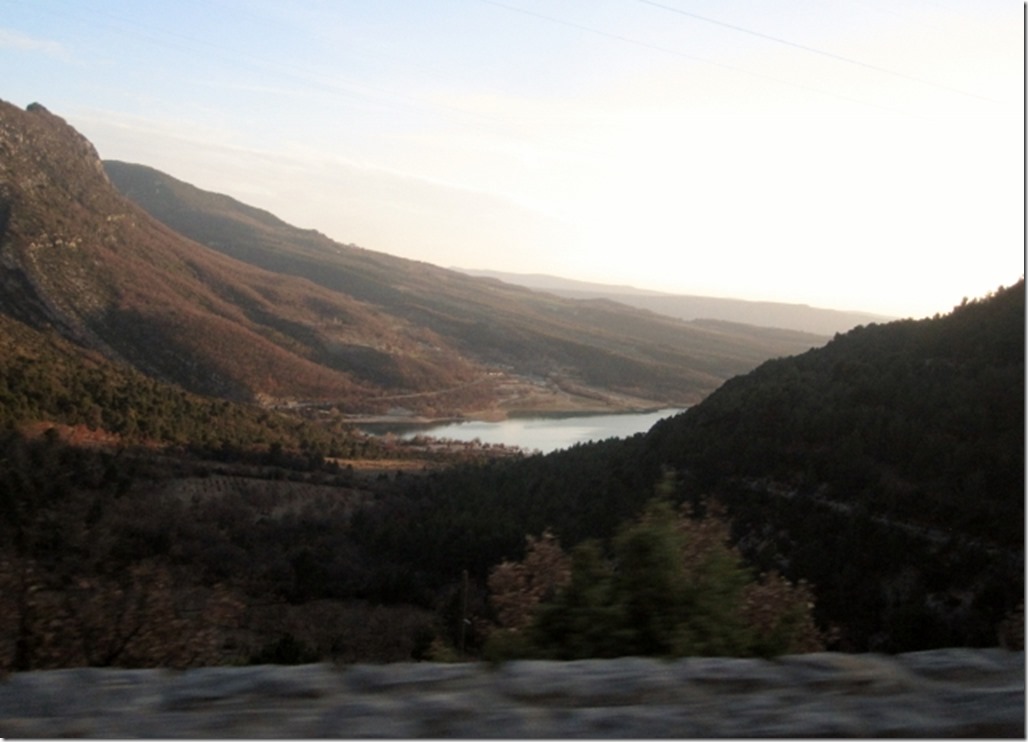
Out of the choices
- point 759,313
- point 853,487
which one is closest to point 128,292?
point 853,487

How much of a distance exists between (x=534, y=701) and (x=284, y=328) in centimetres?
5449

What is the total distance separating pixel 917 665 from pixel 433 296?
3676 inches

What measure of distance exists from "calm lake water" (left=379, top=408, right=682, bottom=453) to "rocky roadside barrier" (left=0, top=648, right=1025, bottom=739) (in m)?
31.7

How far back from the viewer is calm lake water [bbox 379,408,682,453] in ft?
127

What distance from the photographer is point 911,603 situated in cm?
1109

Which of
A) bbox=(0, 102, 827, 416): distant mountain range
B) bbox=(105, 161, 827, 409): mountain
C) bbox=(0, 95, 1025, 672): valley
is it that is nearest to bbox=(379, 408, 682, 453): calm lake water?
bbox=(0, 95, 1025, 672): valley

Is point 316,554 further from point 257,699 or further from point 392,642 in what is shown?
point 257,699

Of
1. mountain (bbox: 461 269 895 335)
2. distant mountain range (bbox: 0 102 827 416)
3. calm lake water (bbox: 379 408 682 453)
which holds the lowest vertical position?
calm lake water (bbox: 379 408 682 453)

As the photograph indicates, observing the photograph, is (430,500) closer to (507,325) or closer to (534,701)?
(534,701)

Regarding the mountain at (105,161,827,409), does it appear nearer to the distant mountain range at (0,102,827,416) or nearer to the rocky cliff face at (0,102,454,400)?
the distant mountain range at (0,102,827,416)

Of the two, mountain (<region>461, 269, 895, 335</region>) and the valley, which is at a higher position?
mountain (<region>461, 269, 895, 335</region>)

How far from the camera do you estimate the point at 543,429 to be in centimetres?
4553

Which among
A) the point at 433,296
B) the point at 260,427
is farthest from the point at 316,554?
the point at 433,296

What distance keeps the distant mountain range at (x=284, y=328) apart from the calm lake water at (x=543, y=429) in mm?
3987
